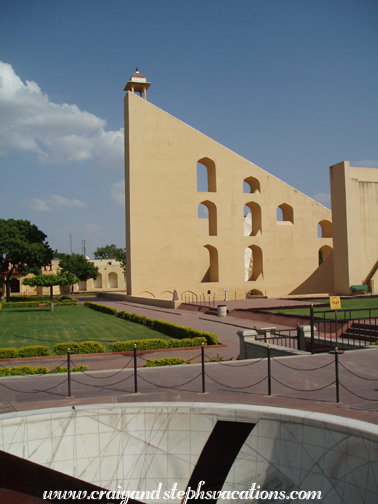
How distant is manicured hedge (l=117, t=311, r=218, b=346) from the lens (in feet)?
40.3

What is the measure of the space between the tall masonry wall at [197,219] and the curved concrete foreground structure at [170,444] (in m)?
22.2

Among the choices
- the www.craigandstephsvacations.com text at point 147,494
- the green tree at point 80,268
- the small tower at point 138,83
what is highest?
the small tower at point 138,83

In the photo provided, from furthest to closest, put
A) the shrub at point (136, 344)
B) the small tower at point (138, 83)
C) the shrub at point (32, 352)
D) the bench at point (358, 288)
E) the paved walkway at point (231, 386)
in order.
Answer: the small tower at point (138, 83)
the bench at point (358, 288)
the shrub at point (136, 344)
the shrub at point (32, 352)
the paved walkway at point (231, 386)

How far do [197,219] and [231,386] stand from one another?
23.5 meters

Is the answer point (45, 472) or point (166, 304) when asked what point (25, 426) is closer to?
point (45, 472)

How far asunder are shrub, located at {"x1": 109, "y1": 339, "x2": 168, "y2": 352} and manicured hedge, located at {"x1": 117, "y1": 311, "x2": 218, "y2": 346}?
1210mm

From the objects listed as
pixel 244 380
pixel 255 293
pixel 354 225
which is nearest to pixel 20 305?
pixel 255 293

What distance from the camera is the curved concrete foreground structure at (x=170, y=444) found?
5676 millimetres

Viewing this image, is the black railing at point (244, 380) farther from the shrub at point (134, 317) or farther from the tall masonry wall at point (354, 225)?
the tall masonry wall at point (354, 225)

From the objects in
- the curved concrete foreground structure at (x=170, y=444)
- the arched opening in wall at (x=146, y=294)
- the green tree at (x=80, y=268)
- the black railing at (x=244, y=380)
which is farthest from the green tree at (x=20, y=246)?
the curved concrete foreground structure at (x=170, y=444)

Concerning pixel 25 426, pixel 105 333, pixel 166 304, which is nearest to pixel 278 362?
pixel 25 426

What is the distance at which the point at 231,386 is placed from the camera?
24.0ft

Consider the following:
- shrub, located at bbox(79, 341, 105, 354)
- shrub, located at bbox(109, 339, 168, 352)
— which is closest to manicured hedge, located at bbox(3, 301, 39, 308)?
shrub, located at bbox(109, 339, 168, 352)

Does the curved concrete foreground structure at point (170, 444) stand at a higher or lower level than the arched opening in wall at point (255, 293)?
lower
